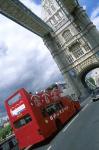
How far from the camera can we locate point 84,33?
5394cm

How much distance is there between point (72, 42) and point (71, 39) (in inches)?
26.8

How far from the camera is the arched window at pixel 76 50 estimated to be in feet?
184

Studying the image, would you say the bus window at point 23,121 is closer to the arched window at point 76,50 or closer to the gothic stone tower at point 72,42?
the gothic stone tower at point 72,42

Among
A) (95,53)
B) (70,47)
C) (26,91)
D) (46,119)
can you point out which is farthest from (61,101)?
(70,47)

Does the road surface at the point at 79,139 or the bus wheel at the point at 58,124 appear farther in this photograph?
the bus wheel at the point at 58,124

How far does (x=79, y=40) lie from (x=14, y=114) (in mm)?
39382

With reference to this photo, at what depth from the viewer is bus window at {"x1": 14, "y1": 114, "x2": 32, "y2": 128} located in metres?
17.6

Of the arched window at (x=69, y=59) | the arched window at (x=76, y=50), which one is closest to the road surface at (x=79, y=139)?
the arched window at (x=76, y=50)

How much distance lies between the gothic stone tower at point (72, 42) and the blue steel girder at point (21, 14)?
19.9 ft

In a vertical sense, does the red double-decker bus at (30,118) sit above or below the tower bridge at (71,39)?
below

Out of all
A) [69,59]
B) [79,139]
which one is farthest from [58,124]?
[69,59]

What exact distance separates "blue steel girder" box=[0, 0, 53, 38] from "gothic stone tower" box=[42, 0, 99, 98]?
6.07 metres

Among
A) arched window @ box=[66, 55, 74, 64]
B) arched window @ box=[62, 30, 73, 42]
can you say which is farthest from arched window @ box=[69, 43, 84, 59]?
arched window @ box=[62, 30, 73, 42]

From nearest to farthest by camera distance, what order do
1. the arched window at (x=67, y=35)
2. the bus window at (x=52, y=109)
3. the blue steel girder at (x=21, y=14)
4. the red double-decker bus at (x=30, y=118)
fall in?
the red double-decker bus at (x=30, y=118) < the bus window at (x=52, y=109) < the blue steel girder at (x=21, y=14) < the arched window at (x=67, y=35)
